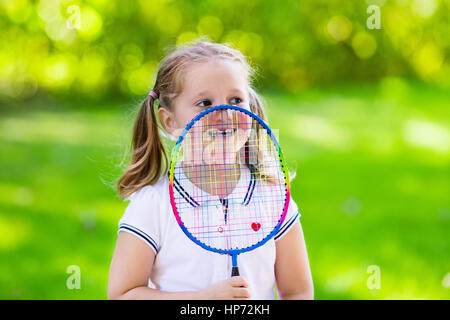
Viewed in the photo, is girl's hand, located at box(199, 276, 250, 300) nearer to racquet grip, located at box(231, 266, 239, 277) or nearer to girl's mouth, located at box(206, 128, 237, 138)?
racquet grip, located at box(231, 266, 239, 277)

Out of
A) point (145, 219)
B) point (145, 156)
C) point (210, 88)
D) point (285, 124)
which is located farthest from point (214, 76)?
point (285, 124)

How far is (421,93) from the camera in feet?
23.6

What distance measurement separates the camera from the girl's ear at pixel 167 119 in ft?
6.42

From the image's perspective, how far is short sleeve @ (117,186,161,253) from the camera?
179 centimetres

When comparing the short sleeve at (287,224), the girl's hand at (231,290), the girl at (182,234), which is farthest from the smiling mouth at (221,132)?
the girl's hand at (231,290)

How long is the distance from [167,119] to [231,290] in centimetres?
62

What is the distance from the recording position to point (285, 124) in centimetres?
601

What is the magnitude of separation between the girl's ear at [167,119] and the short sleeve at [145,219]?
0.74ft

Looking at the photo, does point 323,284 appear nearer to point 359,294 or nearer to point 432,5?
point 359,294

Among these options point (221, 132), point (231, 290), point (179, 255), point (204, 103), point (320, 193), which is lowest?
point (231, 290)

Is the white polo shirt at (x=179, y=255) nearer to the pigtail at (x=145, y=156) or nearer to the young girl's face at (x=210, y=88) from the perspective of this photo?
the pigtail at (x=145, y=156)

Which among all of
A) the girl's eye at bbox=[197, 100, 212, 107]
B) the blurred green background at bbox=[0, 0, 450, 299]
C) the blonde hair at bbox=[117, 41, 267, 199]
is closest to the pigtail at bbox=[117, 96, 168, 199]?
the blonde hair at bbox=[117, 41, 267, 199]

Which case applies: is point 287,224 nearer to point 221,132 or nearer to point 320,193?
point 221,132

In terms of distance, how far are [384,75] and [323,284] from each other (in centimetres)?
504
